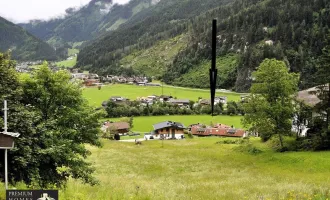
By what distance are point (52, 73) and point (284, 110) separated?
30765 millimetres

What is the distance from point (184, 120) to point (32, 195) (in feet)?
369

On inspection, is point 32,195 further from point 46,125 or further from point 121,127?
point 121,127

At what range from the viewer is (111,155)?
54312 mm

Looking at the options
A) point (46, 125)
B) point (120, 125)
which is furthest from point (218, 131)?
point (46, 125)

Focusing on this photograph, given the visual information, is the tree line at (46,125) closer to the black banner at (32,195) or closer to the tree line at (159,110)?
the black banner at (32,195)

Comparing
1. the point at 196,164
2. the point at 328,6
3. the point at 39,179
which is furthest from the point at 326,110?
the point at 328,6

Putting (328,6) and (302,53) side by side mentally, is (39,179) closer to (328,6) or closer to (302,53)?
(302,53)

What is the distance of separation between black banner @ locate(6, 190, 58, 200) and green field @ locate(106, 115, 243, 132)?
98905 millimetres

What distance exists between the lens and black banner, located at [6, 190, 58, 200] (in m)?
7.34

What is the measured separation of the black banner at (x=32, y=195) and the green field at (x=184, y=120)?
98905mm

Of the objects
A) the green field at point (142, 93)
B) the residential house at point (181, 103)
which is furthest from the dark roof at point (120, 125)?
the green field at point (142, 93)

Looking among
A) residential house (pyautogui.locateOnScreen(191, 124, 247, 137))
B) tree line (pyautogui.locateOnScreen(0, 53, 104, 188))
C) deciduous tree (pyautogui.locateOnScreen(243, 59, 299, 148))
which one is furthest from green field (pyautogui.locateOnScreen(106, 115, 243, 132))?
tree line (pyautogui.locateOnScreen(0, 53, 104, 188))

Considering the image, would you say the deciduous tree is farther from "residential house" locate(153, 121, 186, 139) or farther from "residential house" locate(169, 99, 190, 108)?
"residential house" locate(169, 99, 190, 108)

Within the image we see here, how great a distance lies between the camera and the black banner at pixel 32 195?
7.34 meters
